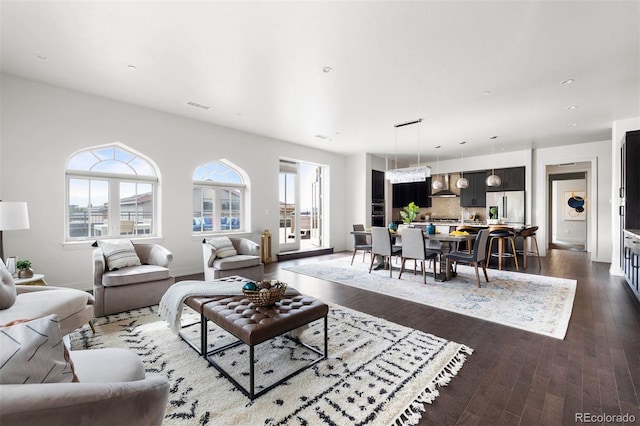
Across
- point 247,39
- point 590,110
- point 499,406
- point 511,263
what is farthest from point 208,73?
point 511,263

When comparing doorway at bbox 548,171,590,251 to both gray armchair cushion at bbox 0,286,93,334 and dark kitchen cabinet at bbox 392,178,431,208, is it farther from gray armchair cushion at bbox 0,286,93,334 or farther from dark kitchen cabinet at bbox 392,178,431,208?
gray armchair cushion at bbox 0,286,93,334

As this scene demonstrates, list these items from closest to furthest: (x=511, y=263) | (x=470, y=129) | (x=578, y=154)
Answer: (x=470, y=129), (x=511, y=263), (x=578, y=154)

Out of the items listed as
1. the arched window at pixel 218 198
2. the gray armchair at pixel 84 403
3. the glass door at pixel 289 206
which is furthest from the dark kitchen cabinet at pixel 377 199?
the gray armchair at pixel 84 403

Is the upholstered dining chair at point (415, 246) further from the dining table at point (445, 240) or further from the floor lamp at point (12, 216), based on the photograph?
the floor lamp at point (12, 216)

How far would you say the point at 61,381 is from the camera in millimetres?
980

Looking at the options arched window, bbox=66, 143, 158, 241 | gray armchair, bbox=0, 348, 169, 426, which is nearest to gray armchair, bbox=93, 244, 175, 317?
arched window, bbox=66, 143, 158, 241

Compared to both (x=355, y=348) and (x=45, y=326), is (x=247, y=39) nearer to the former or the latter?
(x=45, y=326)

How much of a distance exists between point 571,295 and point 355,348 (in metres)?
3.53

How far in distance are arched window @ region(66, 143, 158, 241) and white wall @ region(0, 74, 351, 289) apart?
0.22 metres

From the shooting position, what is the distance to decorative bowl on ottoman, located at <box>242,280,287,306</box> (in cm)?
224

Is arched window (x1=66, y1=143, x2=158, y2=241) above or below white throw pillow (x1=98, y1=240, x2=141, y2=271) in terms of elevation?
above

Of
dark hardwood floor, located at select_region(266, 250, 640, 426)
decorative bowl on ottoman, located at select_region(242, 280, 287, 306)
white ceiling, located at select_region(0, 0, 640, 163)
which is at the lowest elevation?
dark hardwood floor, located at select_region(266, 250, 640, 426)

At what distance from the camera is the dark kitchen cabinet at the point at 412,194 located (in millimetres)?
9773

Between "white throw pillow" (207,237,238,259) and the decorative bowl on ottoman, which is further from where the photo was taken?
"white throw pillow" (207,237,238,259)
